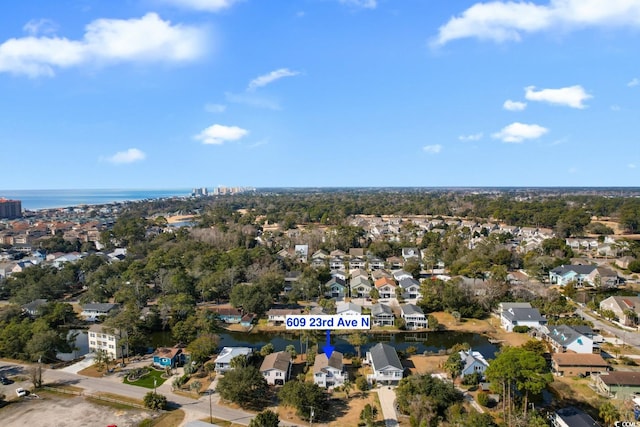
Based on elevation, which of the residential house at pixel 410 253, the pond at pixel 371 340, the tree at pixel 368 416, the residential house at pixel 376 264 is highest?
the residential house at pixel 410 253

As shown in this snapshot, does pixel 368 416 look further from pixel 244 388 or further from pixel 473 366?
pixel 473 366

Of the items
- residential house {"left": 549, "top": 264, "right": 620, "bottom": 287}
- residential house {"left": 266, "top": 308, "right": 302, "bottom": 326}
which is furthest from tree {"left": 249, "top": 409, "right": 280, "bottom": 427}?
residential house {"left": 549, "top": 264, "right": 620, "bottom": 287}

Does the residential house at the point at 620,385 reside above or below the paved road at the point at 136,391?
above

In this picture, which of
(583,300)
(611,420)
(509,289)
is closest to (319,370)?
(611,420)

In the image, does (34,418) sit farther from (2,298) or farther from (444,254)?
(444,254)

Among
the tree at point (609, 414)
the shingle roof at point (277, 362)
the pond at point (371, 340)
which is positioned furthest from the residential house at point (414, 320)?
the tree at point (609, 414)

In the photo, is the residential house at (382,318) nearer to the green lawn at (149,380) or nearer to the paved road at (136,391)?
the paved road at (136,391)

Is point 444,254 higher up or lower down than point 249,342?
higher up
